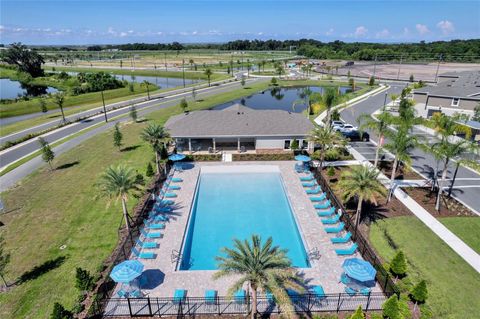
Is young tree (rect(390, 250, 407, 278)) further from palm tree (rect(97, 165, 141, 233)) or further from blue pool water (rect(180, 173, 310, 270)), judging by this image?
palm tree (rect(97, 165, 141, 233))

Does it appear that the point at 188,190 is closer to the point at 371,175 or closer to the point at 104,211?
the point at 104,211

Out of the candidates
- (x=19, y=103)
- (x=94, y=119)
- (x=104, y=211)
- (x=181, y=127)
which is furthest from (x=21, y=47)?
(x=104, y=211)

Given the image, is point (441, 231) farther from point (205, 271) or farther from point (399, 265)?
point (205, 271)

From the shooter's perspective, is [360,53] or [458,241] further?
[360,53]

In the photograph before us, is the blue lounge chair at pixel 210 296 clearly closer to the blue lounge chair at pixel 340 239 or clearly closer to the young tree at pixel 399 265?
the blue lounge chair at pixel 340 239

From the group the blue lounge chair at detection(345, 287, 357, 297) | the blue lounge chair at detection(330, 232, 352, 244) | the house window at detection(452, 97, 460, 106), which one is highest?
the house window at detection(452, 97, 460, 106)

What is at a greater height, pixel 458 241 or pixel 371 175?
pixel 371 175

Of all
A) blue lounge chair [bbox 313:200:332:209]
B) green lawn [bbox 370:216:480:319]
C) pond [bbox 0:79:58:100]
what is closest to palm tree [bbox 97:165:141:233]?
blue lounge chair [bbox 313:200:332:209]
